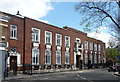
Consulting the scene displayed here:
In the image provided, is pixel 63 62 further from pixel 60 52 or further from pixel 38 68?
pixel 38 68

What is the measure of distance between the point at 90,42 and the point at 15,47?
2790cm

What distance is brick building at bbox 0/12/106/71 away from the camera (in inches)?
1024

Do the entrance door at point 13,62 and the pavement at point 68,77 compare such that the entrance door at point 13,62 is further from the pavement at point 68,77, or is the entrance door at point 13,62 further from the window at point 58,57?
the window at point 58,57

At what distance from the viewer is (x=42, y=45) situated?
3158 cm

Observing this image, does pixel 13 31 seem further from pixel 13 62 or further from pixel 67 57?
pixel 67 57

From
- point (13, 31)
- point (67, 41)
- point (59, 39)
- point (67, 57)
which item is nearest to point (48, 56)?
point (59, 39)

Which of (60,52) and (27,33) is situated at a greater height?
(27,33)

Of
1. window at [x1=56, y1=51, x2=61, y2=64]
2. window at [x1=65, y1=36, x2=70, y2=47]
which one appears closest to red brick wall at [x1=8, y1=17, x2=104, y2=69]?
window at [x1=65, y1=36, x2=70, y2=47]

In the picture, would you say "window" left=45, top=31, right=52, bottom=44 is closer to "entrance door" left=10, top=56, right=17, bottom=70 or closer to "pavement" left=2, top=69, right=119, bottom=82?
"entrance door" left=10, top=56, right=17, bottom=70

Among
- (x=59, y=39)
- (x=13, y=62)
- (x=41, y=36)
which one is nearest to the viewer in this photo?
(x=13, y=62)

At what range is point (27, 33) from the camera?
92.7ft

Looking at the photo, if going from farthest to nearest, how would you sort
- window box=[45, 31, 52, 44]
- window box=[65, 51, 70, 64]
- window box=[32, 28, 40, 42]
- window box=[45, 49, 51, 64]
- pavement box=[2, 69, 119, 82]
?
1. window box=[65, 51, 70, 64]
2. window box=[45, 31, 52, 44]
3. window box=[45, 49, 51, 64]
4. window box=[32, 28, 40, 42]
5. pavement box=[2, 69, 119, 82]

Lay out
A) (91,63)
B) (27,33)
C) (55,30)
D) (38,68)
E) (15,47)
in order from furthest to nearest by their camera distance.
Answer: (91,63), (55,30), (38,68), (27,33), (15,47)

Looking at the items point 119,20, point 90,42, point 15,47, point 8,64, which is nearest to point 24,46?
point 15,47
